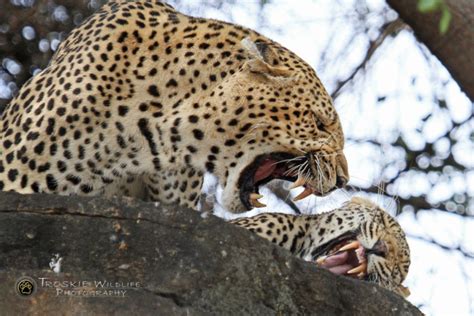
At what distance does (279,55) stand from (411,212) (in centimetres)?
294

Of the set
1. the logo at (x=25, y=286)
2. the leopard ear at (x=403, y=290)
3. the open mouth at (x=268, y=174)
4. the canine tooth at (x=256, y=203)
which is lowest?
the leopard ear at (x=403, y=290)

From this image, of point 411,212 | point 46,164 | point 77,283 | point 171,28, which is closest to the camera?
point 77,283

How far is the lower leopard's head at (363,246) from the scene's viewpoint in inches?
287

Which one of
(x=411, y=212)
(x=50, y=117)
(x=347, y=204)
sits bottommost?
(x=411, y=212)

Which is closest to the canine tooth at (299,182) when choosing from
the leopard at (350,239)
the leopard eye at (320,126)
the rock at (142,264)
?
the leopard eye at (320,126)

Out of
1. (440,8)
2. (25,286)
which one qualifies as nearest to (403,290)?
(440,8)

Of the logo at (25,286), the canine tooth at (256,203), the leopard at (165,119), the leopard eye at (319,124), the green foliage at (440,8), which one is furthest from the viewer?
the leopard eye at (319,124)

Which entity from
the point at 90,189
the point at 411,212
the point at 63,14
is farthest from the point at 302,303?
the point at 63,14

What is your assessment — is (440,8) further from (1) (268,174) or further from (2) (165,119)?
(2) (165,119)

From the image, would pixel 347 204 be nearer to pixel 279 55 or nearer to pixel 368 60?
pixel 279 55

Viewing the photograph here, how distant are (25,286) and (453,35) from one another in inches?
103

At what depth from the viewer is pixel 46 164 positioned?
21.3 ft

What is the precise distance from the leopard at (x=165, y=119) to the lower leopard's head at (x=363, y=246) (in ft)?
2.11

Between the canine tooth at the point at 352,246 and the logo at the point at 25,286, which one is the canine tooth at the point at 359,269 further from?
the logo at the point at 25,286
